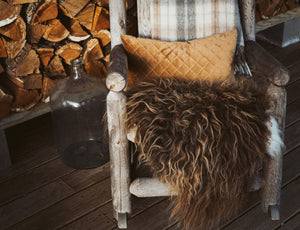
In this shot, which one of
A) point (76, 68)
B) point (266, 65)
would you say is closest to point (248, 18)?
point (266, 65)

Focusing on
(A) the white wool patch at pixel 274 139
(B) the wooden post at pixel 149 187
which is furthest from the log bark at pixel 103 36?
(A) the white wool patch at pixel 274 139

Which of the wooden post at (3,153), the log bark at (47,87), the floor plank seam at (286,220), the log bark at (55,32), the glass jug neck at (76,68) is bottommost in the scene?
the floor plank seam at (286,220)

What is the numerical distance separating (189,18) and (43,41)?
65 centimetres

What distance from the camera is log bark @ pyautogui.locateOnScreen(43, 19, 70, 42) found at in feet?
5.11

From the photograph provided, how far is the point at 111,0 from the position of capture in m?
1.42

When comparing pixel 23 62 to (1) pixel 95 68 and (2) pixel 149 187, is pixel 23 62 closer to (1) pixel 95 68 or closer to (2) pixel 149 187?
(1) pixel 95 68

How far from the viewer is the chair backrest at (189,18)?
145 cm

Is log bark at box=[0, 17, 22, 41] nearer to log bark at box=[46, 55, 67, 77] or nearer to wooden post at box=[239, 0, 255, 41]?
log bark at box=[46, 55, 67, 77]

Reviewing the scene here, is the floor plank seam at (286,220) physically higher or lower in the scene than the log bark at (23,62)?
lower

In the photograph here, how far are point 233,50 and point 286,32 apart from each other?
4.88 feet

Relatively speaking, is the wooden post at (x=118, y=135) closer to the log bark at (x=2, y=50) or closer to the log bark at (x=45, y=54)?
the log bark at (x=45, y=54)

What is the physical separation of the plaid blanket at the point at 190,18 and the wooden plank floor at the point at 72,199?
0.65 m

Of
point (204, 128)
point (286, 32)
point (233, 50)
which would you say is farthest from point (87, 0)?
point (286, 32)

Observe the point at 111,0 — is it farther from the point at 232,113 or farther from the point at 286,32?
the point at 286,32
